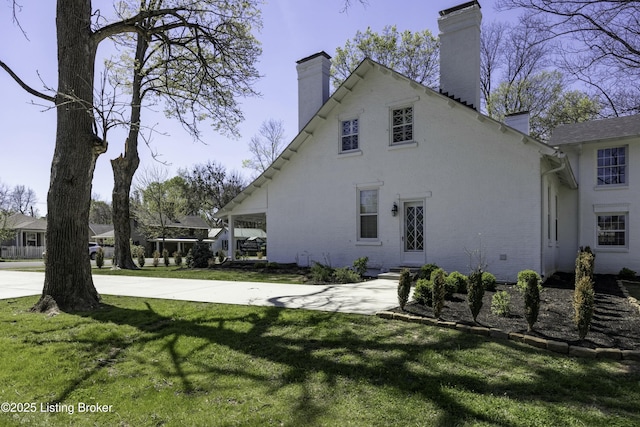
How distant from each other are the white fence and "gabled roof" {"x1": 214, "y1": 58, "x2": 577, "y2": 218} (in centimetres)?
3003

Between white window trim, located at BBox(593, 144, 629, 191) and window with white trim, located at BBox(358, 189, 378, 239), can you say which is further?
white window trim, located at BBox(593, 144, 629, 191)

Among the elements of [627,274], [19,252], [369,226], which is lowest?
[19,252]

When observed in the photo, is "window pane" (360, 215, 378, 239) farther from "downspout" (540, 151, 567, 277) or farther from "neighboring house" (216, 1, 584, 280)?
"downspout" (540, 151, 567, 277)

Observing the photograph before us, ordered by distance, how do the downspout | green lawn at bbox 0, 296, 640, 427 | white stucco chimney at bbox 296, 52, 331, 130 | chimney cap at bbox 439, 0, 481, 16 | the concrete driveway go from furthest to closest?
white stucco chimney at bbox 296, 52, 331, 130 < chimney cap at bbox 439, 0, 481, 16 < the downspout < the concrete driveway < green lawn at bbox 0, 296, 640, 427

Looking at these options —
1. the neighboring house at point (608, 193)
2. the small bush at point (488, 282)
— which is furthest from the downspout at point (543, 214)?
the neighboring house at point (608, 193)

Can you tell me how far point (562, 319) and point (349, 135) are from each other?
963cm

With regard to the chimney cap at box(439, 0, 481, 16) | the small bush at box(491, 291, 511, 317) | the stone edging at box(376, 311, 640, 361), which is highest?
the chimney cap at box(439, 0, 481, 16)

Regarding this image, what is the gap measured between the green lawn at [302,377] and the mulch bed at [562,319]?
58 cm

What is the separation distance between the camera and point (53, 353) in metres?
4.80

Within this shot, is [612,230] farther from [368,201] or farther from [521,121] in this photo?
[368,201]

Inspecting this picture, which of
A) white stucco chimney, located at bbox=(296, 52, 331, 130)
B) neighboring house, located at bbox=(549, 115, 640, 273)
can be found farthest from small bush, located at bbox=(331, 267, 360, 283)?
neighboring house, located at bbox=(549, 115, 640, 273)

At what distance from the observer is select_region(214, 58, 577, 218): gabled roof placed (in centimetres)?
1063

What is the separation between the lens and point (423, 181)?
1223cm

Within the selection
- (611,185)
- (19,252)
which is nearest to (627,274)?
(611,185)
